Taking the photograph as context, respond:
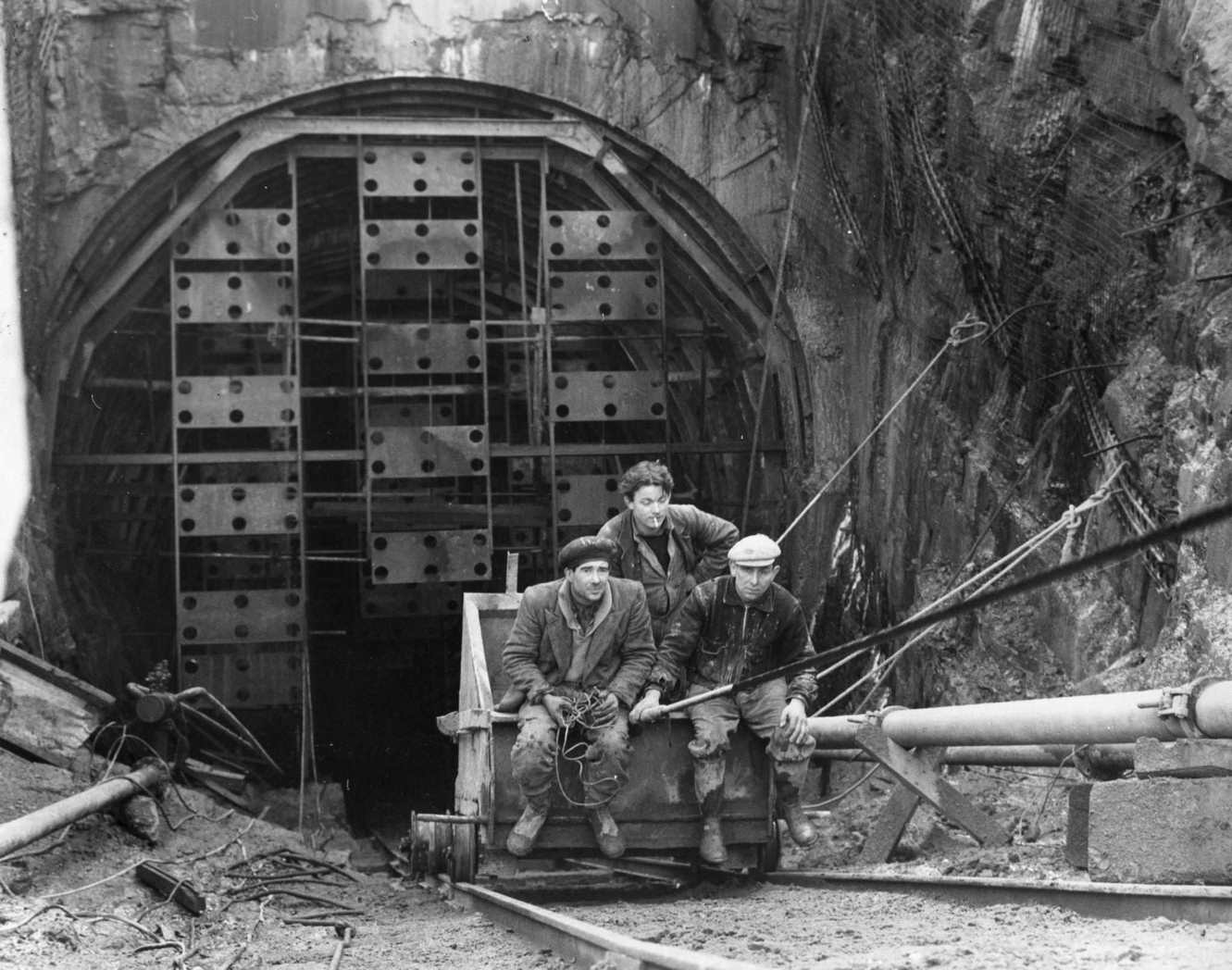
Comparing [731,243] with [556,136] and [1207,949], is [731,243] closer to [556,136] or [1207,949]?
[556,136]

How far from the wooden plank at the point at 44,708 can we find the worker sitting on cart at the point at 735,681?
13.4ft

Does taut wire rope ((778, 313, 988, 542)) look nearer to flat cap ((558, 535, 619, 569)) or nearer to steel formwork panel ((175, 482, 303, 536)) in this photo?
flat cap ((558, 535, 619, 569))

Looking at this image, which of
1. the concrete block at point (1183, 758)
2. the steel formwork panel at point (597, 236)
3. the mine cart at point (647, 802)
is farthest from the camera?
the steel formwork panel at point (597, 236)

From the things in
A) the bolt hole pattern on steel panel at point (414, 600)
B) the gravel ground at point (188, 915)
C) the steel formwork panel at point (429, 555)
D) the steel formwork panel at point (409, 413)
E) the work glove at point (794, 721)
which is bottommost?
the gravel ground at point (188, 915)

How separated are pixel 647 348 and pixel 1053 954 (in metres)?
9.48

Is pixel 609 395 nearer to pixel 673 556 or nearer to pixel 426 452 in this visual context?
pixel 426 452

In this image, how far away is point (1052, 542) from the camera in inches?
361

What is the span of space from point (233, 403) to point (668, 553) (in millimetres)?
5237

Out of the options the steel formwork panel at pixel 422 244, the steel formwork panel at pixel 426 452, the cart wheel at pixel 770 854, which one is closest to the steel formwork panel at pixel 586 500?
the steel formwork panel at pixel 426 452

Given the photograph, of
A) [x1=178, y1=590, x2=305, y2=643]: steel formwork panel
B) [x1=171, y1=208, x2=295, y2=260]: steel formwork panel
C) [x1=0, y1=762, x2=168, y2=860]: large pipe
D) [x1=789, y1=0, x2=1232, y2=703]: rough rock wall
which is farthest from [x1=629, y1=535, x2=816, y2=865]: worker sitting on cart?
[x1=171, y1=208, x2=295, y2=260]: steel formwork panel

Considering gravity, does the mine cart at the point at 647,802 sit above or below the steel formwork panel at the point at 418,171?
below

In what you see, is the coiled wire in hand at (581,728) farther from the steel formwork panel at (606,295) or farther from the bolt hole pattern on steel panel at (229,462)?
the steel formwork panel at (606,295)

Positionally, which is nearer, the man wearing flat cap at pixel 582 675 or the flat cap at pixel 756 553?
the flat cap at pixel 756 553

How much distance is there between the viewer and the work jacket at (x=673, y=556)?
8.04m
